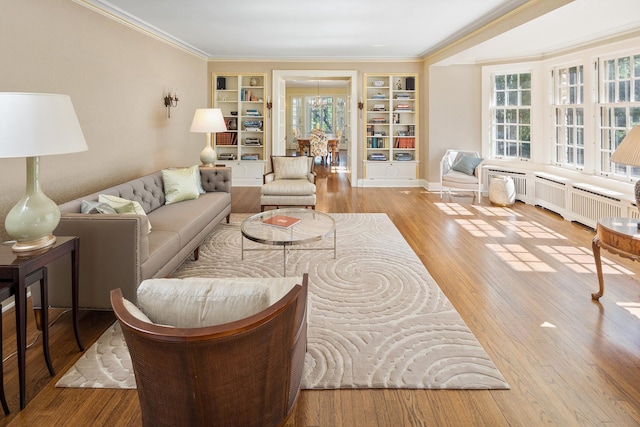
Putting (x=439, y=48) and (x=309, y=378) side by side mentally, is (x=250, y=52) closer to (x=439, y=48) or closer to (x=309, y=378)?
(x=439, y=48)

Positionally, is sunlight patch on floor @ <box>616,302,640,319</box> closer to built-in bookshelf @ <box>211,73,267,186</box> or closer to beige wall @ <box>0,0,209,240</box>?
beige wall @ <box>0,0,209,240</box>

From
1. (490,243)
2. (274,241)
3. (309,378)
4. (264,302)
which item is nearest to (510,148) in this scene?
(490,243)

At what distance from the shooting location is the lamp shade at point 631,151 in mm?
2734

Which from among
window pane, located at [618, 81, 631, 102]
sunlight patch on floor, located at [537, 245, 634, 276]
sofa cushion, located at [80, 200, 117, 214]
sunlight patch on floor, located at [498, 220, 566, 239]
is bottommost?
sunlight patch on floor, located at [537, 245, 634, 276]

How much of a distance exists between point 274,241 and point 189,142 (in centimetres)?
460

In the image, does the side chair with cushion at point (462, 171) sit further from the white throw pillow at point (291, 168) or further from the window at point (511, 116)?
the white throw pillow at point (291, 168)

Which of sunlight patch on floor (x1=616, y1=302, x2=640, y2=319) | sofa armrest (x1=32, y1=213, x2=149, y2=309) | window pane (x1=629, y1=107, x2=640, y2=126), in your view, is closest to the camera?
sofa armrest (x1=32, y1=213, x2=149, y2=309)

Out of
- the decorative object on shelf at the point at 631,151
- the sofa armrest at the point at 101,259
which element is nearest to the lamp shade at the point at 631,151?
the decorative object on shelf at the point at 631,151

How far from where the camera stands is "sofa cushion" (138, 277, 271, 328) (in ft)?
4.84

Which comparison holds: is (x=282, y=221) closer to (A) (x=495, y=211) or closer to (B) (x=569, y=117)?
(A) (x=495, y=211)

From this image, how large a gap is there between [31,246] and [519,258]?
4.13m

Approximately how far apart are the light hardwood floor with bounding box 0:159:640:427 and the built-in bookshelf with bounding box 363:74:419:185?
4118mm

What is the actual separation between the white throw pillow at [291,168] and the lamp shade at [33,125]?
14.3 ft

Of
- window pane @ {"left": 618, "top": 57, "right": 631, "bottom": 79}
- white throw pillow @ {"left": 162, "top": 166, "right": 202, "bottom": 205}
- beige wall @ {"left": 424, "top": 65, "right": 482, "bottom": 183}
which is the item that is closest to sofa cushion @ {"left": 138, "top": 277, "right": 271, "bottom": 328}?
white throw pillow @ {"left": 162, "top": 166, "right": 202, "bottom": 205}
